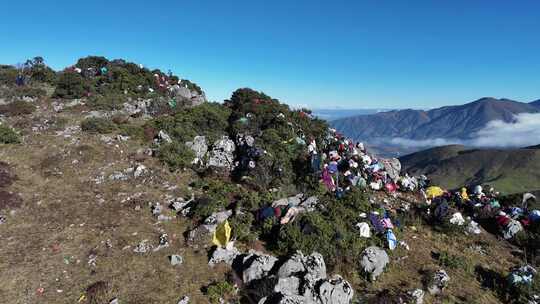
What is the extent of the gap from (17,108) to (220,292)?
25.6 meters

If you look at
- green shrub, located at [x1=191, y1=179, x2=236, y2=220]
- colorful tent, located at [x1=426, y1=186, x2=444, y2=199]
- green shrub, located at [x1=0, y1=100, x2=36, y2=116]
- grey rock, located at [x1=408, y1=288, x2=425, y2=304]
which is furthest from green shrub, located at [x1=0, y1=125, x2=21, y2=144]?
colorful tent, located at [x1=426, y1=186, x2=444, y2=199]

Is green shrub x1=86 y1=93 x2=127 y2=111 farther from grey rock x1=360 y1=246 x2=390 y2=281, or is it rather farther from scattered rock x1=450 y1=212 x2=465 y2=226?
scattered rock x1=450 y1=212 x2=465 y2=226

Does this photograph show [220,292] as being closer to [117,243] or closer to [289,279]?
[289,279]

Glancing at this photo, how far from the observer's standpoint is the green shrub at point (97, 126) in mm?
24062

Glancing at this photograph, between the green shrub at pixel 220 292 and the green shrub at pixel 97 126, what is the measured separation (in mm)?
17260

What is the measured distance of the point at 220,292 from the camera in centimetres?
1138

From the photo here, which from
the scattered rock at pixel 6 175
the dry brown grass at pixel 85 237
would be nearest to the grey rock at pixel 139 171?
the dry brown grass at pixel 85 237

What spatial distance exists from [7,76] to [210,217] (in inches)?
1227

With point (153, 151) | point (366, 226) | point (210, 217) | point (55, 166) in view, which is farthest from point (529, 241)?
point (55, 166)

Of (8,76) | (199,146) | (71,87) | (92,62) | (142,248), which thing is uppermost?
(92,62)

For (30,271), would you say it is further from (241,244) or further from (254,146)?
(254,146)

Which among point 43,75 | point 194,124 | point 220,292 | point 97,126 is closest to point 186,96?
point 194,124

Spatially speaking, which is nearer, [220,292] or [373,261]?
[220,292]

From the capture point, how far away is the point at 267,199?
1719 cm
